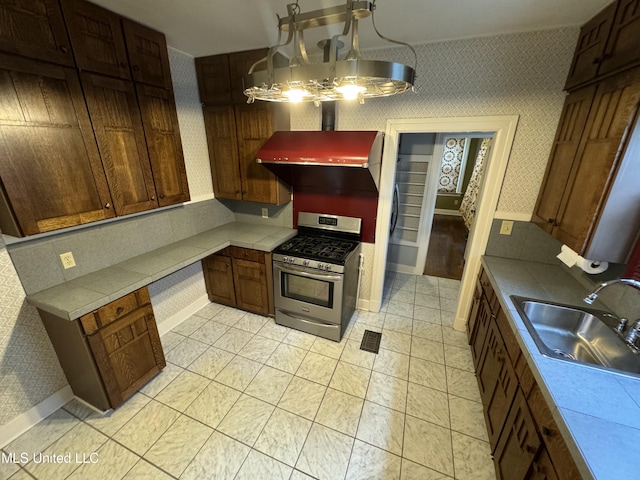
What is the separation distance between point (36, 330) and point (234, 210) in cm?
197

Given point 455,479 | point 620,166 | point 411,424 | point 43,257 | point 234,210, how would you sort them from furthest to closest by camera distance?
point 234,210 < point 411,424 < point 43,257 < point 455,479 < point 620,166

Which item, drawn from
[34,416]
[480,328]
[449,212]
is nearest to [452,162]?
[449,212]

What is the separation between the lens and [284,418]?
181 cm

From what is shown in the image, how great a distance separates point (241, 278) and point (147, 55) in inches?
80.8

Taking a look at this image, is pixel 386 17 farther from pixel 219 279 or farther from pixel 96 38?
pixel 219 279

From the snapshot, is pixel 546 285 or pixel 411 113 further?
pixel 411 113

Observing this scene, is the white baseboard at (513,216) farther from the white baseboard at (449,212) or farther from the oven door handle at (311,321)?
the white baseboard at (449,212)

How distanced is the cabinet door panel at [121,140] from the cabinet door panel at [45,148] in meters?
0.06

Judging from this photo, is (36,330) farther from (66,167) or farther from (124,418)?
(66,167)

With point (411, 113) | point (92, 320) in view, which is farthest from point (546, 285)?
point (92, 320)

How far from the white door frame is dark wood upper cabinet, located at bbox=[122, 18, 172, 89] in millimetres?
1941

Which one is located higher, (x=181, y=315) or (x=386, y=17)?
(x=386, y=17)

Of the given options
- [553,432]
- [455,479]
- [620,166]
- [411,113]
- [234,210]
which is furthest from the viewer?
[234,210]

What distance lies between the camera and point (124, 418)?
1791 millimetres
